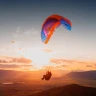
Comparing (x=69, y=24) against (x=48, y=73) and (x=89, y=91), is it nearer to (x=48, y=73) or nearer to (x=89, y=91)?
(x=48, y=73)

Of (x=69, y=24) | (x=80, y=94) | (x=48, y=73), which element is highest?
(x=69, y=24)

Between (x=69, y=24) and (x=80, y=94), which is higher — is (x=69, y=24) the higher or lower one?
the higher one

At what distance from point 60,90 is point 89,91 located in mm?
20856

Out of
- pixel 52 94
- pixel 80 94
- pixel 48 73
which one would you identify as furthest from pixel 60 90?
pixel 48 73

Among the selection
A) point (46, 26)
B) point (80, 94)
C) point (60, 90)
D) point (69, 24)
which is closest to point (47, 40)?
point (46, 26)

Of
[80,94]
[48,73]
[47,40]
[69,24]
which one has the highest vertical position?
[69,24]

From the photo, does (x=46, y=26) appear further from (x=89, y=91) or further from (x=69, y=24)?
(x=89, y=91)

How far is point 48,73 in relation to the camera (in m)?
42.4

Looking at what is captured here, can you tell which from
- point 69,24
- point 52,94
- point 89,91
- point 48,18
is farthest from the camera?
point 52,94

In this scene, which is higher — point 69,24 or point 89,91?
point 69,24

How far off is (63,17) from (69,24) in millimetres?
2158

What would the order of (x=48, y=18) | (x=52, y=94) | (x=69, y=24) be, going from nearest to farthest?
1. (x=69, y=24)
2. (x=48, y=18)
3. (x=52, y=94)

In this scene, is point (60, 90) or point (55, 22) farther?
point (60, 90)

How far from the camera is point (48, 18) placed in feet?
139
